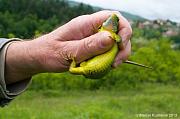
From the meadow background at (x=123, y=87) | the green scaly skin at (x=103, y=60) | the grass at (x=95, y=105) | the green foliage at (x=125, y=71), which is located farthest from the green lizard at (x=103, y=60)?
the green foliage at (x=125, y=71)

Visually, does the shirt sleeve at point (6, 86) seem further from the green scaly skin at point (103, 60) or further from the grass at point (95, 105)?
the grass at point (95, 105)

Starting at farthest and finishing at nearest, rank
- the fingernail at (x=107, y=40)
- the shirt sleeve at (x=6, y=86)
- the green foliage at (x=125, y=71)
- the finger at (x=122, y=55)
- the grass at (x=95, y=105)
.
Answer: the green foliage at (x=125, y=71) → the grass at (x=95, y=105) → the shirt sleeve at (x=6, y=86) → the finger at (x=122, y=55) → the fingernail at (x=107, y=40)

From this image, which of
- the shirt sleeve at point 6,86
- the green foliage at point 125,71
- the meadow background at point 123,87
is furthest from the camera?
the green foliage at point 125,71

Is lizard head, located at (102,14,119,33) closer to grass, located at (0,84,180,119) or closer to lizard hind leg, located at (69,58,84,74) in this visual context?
lizard hind leg, located at (69,58,84,74)

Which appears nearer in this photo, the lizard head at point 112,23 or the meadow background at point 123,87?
the lizard head at point 112,23

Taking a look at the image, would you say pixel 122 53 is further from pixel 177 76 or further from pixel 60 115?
pixel 177 76

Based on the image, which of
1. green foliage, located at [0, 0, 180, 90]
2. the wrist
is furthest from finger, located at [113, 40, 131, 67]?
green foliage, located at [0, 0, 180, 90]

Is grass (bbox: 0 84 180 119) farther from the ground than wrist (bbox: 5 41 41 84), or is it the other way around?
wrist (bbox: 5 41 41 84)
